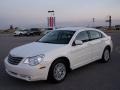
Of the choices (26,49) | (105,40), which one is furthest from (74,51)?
(105,40)

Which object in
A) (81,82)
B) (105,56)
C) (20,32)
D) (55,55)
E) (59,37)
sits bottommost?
(20,32)

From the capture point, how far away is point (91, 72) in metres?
7.06

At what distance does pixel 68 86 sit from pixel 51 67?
2.26 ft

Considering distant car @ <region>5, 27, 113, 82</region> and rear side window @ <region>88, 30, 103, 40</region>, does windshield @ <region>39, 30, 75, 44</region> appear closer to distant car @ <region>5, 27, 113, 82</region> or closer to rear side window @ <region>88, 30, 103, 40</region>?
distant car @ <region>5, 27, 113, 82</region>

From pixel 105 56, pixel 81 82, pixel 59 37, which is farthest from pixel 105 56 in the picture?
pixel 81 82

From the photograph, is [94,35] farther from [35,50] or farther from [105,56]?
[35,50]

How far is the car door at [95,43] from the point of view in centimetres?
748

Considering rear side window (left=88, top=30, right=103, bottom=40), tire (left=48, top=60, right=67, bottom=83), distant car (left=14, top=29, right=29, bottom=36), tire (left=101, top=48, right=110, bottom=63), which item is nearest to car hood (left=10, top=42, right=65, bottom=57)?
tire (left=48, top=60, right=67, bottom=83)

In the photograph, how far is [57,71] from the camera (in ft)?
19.3

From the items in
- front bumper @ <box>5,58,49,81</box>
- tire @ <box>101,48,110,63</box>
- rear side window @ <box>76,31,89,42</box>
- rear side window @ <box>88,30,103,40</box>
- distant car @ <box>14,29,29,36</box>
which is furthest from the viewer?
distant car @ <box>14,29,29,36</box>

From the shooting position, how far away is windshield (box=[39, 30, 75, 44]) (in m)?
6.71

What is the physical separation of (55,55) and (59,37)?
1403mm

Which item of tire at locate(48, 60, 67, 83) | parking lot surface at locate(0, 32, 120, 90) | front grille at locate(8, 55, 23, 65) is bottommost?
parking lot surface at locate(0, 32, 120, 90)

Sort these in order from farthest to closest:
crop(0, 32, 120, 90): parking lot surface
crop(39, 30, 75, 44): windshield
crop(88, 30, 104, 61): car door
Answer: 1. crop(88, 30, 104, 61): car door
2. crop(39, 30, 75, 44): windshield
3. crop(0, 32, 120, 90): parking lot surface
